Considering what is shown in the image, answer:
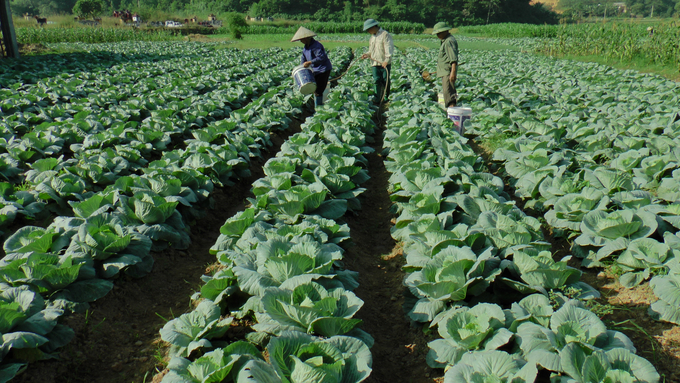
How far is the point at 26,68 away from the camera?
14.1 metres

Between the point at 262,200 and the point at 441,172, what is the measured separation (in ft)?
6.12

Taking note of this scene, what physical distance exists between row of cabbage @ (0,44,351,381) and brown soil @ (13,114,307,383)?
117mm

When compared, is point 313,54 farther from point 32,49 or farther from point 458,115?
point 32,49

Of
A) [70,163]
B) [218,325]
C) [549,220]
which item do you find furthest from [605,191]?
[70,163]

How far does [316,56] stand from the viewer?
7703 millimetres

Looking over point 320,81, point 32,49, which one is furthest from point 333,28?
point 320,81

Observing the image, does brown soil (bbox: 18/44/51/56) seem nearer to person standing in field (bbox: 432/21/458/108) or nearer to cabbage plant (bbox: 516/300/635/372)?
person standing in field (bbox: 432/21/458/108)

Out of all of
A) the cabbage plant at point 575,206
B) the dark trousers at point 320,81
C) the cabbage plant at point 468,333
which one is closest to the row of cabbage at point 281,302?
the cabbage plant at point 468,333

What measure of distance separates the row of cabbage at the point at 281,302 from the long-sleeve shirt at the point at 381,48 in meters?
4.76

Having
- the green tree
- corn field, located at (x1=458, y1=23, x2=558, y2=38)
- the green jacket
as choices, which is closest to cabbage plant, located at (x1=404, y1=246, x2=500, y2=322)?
the green jacket

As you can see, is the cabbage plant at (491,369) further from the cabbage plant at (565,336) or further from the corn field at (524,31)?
the corn field at (524,31)

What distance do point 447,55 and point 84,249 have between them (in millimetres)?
6261

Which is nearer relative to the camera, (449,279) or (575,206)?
(449,279)

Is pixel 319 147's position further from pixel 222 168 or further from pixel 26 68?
pixel 26 68
